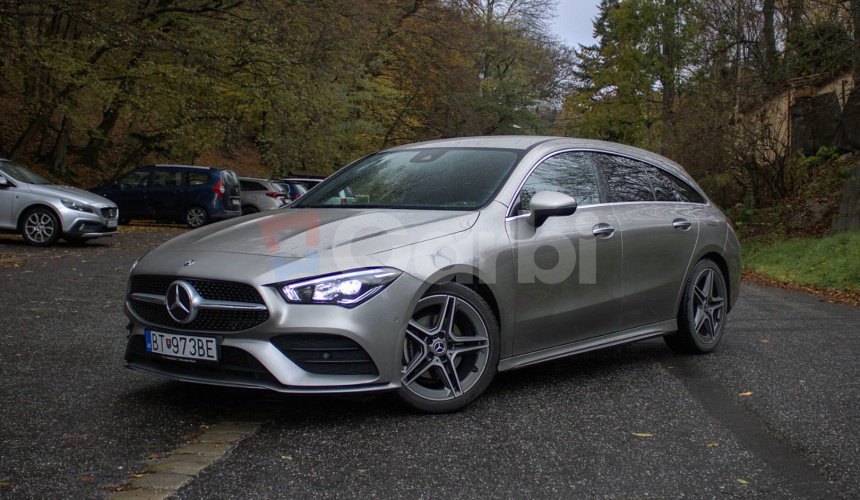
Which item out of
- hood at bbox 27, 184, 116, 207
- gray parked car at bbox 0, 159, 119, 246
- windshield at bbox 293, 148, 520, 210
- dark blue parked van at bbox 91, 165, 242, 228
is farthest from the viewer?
dark blue parked van at bbox 91, 165, 242, 228

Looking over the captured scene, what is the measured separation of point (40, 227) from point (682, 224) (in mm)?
12500

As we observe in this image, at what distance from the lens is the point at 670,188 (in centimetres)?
632

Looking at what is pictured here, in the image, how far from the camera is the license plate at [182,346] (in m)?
4.00

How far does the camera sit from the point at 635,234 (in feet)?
18.2

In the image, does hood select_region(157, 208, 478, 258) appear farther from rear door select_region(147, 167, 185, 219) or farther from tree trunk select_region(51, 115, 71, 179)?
tree trunk select_region(51, 115, 71, 179)

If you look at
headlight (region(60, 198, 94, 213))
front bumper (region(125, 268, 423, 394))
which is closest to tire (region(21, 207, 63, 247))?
headlight (region(60, 198, 94, 213))

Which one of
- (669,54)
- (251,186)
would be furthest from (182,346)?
(669,54)

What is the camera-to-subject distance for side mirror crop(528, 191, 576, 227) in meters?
4.68

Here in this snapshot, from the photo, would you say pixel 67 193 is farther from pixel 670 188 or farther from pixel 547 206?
pixel 547 206

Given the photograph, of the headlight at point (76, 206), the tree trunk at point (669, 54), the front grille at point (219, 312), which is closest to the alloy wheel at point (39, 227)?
the headlight at point (76, 206)

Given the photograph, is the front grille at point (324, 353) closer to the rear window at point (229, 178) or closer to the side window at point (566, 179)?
the side window at point (566, 179)

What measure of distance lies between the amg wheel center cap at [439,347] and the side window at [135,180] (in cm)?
2090

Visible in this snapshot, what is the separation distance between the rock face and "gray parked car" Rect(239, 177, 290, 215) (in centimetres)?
1586

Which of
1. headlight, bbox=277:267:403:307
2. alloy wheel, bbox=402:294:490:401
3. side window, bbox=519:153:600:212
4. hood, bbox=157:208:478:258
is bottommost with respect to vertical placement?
alloy wheel, bbox=402:294:490:401
